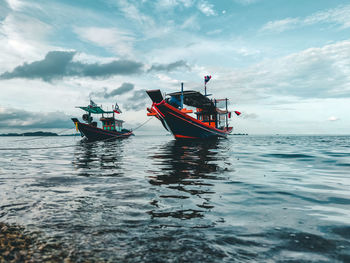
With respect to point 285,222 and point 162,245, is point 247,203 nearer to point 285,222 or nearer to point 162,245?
point 285,222

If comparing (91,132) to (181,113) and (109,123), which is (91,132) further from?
(181,113)

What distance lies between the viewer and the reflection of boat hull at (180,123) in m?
23.8

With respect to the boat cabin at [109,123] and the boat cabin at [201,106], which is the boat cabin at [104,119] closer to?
the boat cabin at [109,123]

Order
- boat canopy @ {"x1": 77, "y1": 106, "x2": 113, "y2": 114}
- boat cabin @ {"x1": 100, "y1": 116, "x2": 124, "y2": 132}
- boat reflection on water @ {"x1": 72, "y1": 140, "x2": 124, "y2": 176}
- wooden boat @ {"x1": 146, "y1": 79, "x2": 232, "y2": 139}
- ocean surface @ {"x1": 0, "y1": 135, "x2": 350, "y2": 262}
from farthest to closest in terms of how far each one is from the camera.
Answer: boat cabin @ {"x1": 100, "y1": 116, "x2": 124, "y2": 132}
boat canopy @ {"x1": 77, "y1": 106, "x2": 113, "y2": 114}
wooden boat @ {"x1": 146, "y1": 79, "x2": 232, "y2": 139}
boat reflection on water @ {"x1": 72, "y1": 140, "x2": 124, "y2": 176}
ocean surface @ {"x1": 0, "y1": 135, "x2": 350, "y2": 262}

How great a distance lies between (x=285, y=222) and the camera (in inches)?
110

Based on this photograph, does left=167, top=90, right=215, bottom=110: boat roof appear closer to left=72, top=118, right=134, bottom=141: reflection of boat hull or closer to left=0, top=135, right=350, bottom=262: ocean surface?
left=72, top=118, right=134, bottom=141: reflection of boat hull

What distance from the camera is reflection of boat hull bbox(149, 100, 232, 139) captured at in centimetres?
2381

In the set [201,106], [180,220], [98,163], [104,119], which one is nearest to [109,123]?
[104,119]

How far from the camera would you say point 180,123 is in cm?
2548

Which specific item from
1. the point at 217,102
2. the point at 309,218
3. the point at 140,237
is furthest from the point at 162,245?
the point at 217,102

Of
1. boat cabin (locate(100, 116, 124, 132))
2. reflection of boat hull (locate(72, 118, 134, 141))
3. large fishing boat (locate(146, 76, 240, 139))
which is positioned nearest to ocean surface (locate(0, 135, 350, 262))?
large fishing boat (locate(146, 76, 240, 139))

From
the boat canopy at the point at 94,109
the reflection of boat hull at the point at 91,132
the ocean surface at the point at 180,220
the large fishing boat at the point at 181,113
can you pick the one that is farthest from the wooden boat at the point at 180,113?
the ocean surface at the point at 180,220

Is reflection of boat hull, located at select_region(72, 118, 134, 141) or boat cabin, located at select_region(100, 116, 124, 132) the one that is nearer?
reflection of boat hull, located at select_region(72, 118, 134, 141)

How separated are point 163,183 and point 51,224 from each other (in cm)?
274
